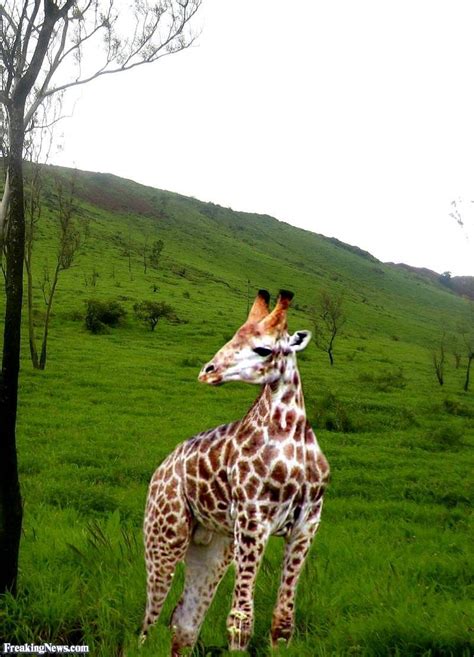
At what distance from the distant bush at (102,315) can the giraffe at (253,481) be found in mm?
30159

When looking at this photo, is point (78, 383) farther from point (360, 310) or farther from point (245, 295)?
point (360, 310)

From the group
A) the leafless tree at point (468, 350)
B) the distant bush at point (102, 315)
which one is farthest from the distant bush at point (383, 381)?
the distant bush at point (102, 315)

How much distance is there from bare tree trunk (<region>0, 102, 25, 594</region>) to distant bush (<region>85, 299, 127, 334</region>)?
28.4 meters

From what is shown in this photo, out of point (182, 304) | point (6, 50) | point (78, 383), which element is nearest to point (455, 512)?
point (6, 50)

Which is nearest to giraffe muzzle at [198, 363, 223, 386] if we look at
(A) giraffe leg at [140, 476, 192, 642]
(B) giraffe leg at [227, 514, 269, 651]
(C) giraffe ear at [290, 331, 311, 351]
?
(C) giraffe ear at [290, 331, 311, 351]

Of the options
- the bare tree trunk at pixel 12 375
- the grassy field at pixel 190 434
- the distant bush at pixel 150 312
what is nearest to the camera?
the grassy field at pixel 190 434

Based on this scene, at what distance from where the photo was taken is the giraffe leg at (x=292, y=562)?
365 centimetres

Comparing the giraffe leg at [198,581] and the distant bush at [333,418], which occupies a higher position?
the giraffe leg at [198,581]

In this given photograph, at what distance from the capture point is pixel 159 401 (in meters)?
20.7

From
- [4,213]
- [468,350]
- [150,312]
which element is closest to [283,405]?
[4,213]

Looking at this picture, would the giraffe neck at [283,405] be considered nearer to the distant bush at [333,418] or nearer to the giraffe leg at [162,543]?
the giraffe leg at [162,543]

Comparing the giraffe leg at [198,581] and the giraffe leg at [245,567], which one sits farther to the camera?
the giraffe leg at [198,581]

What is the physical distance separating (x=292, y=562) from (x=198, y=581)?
0.80 meters

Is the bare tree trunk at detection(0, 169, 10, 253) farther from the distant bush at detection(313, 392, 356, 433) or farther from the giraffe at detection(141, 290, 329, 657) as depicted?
the distant bush at detection(313, 392, 356, 433)
